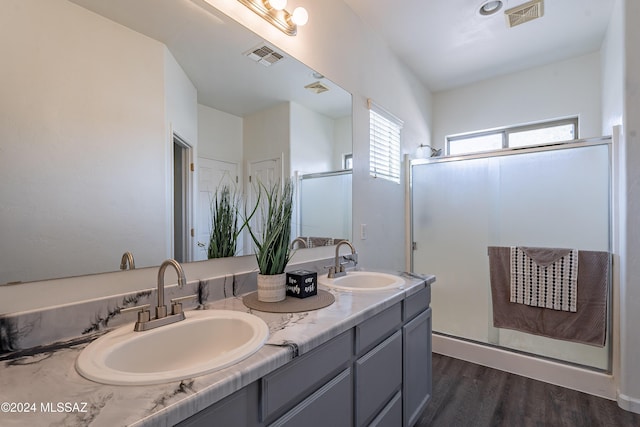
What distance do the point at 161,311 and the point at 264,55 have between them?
1236mm

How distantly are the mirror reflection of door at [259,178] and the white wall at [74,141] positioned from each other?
1.37 feet

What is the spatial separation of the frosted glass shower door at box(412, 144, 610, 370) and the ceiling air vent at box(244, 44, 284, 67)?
1.82 m

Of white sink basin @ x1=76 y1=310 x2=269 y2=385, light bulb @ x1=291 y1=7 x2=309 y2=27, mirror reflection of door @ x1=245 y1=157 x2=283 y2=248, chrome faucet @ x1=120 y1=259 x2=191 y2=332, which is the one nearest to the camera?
white sink basin @ x1=76 y1=310 x2=269 y2=385

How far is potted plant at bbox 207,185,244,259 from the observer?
1.28 metres

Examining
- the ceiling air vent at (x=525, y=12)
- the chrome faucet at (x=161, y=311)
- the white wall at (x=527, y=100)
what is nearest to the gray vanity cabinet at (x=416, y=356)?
the chrome faucet at (x=161, y=311)

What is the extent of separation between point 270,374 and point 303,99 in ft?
4.76

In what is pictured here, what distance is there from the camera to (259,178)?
146cm

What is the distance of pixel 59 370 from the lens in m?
0.67

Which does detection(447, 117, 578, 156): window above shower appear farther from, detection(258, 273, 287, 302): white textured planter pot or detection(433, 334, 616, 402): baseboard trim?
detection(258, 273, 287, 302): white textured planter pot

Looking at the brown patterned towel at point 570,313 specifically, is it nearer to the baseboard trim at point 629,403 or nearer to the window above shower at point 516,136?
the baseboard trim at point 629,403

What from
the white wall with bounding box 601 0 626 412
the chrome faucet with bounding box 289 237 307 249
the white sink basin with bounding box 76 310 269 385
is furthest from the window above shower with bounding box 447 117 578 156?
the white sink basin with bounding box 76 310 269 385

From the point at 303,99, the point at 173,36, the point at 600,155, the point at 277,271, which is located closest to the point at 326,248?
the point at 277,271

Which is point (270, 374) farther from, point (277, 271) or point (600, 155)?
point (600, 155)

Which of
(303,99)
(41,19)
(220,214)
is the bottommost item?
(220,214)
